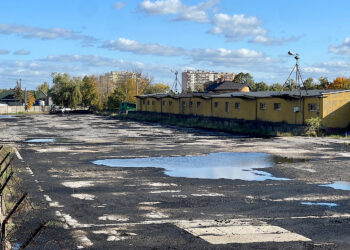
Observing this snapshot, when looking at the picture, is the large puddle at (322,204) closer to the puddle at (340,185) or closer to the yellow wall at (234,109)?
the puddle at (340,185)

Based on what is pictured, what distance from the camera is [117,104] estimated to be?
82500 mm

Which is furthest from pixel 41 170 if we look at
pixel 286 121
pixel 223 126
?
pixel 223 126

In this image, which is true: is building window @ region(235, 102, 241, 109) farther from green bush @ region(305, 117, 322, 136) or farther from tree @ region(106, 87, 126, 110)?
tree @ region(106, 87, 126, 110)

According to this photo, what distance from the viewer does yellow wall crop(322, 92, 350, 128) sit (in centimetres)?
3328

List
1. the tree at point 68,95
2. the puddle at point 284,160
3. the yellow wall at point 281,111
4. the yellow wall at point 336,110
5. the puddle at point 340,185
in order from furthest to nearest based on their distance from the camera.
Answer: the tree at point 68,95
the yellow wall at point 281,111
the yellow wall at point 336,110
the puddle at point 284,160
the puddle at point 340,185

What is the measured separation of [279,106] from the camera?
37.8 m

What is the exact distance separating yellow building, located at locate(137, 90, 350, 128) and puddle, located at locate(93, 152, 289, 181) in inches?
552

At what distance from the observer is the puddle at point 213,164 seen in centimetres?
1518

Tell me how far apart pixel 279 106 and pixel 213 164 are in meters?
21.1

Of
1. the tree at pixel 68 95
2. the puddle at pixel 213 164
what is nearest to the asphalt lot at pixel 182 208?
the puddle at pixel 213 164

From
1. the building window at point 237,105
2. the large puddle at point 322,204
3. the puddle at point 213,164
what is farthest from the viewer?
the building window at point 237,105

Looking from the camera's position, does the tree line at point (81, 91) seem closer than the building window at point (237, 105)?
No

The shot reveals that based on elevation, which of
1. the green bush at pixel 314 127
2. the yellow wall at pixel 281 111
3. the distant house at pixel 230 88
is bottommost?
the green bush at pixel 314 127

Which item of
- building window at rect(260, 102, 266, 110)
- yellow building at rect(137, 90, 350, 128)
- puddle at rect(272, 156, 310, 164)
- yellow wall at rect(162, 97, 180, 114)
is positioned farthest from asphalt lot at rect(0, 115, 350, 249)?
yellow wall at rect(162, 97, 180, 114)
